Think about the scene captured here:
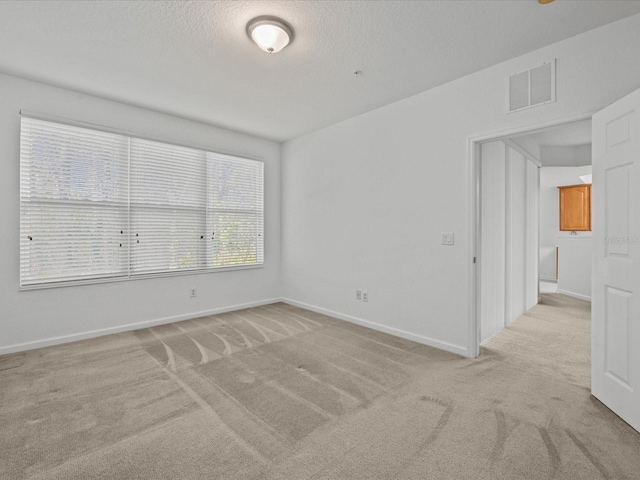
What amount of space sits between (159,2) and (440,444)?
3309 millimetres

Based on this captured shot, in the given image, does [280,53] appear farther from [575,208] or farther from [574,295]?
[575,208]

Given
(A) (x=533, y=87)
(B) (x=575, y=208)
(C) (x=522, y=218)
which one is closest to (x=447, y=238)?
(A) (x=533, y=87)

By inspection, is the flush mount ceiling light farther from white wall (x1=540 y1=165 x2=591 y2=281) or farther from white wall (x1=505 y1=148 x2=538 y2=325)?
white wall (x1=540 y1=165 x2=591 y2=281)

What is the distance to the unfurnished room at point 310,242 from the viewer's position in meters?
1.92

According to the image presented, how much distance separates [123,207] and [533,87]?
441 centimetres

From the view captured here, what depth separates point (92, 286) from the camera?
3617 millimetres

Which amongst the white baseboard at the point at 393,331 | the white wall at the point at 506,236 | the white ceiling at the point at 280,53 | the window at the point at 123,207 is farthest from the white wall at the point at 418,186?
the window at the point at 123,207

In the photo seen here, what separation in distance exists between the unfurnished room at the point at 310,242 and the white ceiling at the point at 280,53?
24mm

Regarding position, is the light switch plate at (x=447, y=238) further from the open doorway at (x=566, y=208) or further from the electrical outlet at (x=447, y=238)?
the open doorway at (x=566, y=208)

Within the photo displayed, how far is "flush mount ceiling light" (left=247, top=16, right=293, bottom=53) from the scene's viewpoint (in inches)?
89.5

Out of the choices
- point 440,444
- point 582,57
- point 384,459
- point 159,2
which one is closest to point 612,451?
point 440,444

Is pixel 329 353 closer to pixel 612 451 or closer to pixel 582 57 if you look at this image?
pixel 612 451

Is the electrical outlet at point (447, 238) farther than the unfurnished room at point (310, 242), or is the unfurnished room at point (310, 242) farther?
the electrical outlet at point (447, 238)

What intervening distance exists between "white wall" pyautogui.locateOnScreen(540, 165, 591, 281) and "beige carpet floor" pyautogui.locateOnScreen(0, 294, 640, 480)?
465 cm
